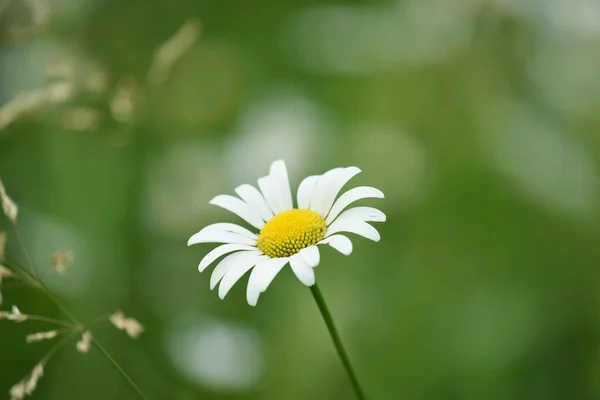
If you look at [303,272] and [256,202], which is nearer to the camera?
[303,272]

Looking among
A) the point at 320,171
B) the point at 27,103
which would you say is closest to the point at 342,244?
the point at 27,103

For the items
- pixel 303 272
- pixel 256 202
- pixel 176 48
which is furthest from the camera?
pixel 176 48

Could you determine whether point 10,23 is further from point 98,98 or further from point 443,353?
point 443,353

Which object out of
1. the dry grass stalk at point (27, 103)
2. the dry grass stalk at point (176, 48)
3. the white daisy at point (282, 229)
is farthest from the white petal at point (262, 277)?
the dry grass stalk at point (176, 48)

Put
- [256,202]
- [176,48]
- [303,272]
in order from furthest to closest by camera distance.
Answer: [176,48] → [256,202] → [303,272]

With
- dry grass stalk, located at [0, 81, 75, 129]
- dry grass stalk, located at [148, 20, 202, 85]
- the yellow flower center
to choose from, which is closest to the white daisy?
the yellow flower center

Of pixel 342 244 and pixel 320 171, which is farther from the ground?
pixel 320 171

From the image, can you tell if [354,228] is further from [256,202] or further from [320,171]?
[320,171]

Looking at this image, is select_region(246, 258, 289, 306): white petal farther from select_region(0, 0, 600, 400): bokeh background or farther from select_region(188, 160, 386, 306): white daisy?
select_region(0, 0, 600, 400): bokeh background
